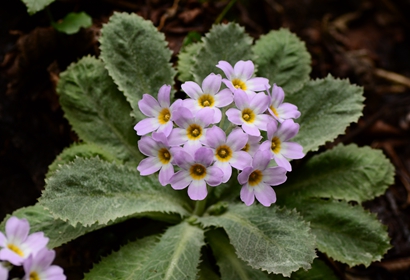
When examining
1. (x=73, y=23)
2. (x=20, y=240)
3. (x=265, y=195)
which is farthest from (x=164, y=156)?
(x=73, y=23)

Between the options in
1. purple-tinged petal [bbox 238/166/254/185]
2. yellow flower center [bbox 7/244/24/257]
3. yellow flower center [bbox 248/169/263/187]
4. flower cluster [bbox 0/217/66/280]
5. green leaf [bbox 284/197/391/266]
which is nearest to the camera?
flower cluster [bbox 0/217/66/280]

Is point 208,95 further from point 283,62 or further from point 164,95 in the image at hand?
point 283,62

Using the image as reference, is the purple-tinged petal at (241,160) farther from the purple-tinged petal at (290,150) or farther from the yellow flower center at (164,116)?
the yellow flower center at (164,116)

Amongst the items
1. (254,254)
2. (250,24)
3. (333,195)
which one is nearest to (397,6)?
(250,24)

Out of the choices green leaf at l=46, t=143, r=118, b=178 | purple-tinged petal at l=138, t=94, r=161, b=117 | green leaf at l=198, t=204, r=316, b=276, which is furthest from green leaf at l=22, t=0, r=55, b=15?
green leaf at l=198, t=204, r=316, b=276

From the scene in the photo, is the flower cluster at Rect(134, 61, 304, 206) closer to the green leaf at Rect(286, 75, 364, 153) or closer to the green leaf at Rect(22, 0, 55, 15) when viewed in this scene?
the green leaf at Rect(286, 75, 364, 153)

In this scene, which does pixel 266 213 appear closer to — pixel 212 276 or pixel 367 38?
pixel 212 276

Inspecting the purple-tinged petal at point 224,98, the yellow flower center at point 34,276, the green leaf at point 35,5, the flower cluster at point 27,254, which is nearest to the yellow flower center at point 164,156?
the purple-tinged petal at point 224,98
